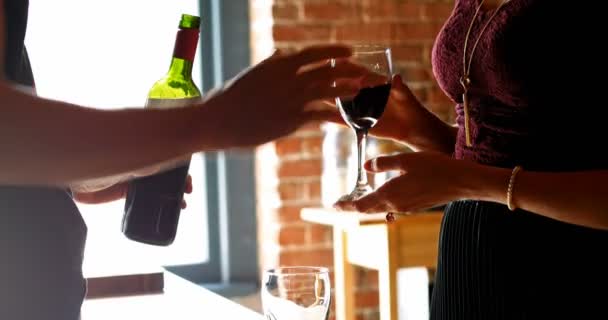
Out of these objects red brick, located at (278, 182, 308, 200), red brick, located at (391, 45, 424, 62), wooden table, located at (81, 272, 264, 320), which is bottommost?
wooden table, located at (81, 272, 264, 320)

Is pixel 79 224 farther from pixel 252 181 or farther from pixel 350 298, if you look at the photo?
pixel 252 181

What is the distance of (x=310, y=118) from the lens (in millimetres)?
734

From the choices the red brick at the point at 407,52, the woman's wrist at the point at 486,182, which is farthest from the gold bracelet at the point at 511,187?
the red brick at the point at 407,52

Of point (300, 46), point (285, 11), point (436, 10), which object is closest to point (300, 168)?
point (300, 46)

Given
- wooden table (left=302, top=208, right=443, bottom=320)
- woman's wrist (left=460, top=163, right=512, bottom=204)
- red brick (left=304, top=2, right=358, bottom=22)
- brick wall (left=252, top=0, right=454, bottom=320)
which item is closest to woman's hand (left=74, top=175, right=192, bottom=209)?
woman's wrist (left=460, top=163, right=512, bottom=204)

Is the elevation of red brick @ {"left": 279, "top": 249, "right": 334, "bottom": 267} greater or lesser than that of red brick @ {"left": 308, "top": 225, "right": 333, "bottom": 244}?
lesser

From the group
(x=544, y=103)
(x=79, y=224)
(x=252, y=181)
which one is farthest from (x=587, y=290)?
(x=252, y=181)

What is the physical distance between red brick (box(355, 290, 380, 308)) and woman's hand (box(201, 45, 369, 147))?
80.3 inches

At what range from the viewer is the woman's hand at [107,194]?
1180 mm

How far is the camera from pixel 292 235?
266 centimetres

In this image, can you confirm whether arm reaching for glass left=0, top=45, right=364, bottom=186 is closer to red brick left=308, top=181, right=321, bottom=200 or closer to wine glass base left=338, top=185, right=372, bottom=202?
wine glass base left=338, top=185, right=372, bottom=202

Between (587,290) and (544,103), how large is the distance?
0.25 m

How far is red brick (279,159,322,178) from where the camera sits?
264 cm

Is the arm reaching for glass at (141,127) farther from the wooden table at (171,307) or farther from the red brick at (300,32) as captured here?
the red brick at (300,32)
